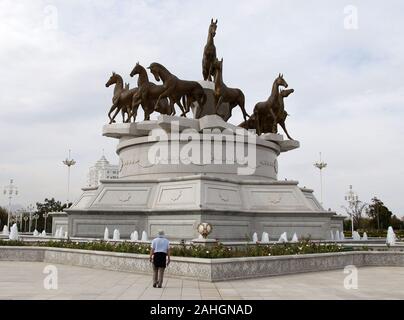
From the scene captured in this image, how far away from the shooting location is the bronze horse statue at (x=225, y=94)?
26781 mm

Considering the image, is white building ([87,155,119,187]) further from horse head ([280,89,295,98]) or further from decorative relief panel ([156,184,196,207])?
decorative relief panel ([156,184,196,207])

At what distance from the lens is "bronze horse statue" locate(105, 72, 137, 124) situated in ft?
90.6

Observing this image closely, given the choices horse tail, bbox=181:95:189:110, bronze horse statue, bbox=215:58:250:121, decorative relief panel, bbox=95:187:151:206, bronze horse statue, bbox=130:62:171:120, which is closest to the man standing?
decorative relief panel, bbox=95:187:151:206

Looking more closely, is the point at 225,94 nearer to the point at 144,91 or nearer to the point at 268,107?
the point at 268,107

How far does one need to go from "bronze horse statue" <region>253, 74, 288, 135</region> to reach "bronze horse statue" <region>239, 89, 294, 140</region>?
16cm

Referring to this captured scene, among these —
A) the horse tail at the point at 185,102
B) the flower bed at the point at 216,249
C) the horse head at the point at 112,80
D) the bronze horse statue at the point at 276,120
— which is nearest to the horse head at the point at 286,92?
the bronze horse statue at the point at 276,120

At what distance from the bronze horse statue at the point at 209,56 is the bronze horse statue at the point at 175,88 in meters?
2.35

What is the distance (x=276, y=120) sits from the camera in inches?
1115

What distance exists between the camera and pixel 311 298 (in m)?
8.84

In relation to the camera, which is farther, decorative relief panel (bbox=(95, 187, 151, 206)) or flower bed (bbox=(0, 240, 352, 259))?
decorative relief panel (bbox=(95, 187, 151, 206))
